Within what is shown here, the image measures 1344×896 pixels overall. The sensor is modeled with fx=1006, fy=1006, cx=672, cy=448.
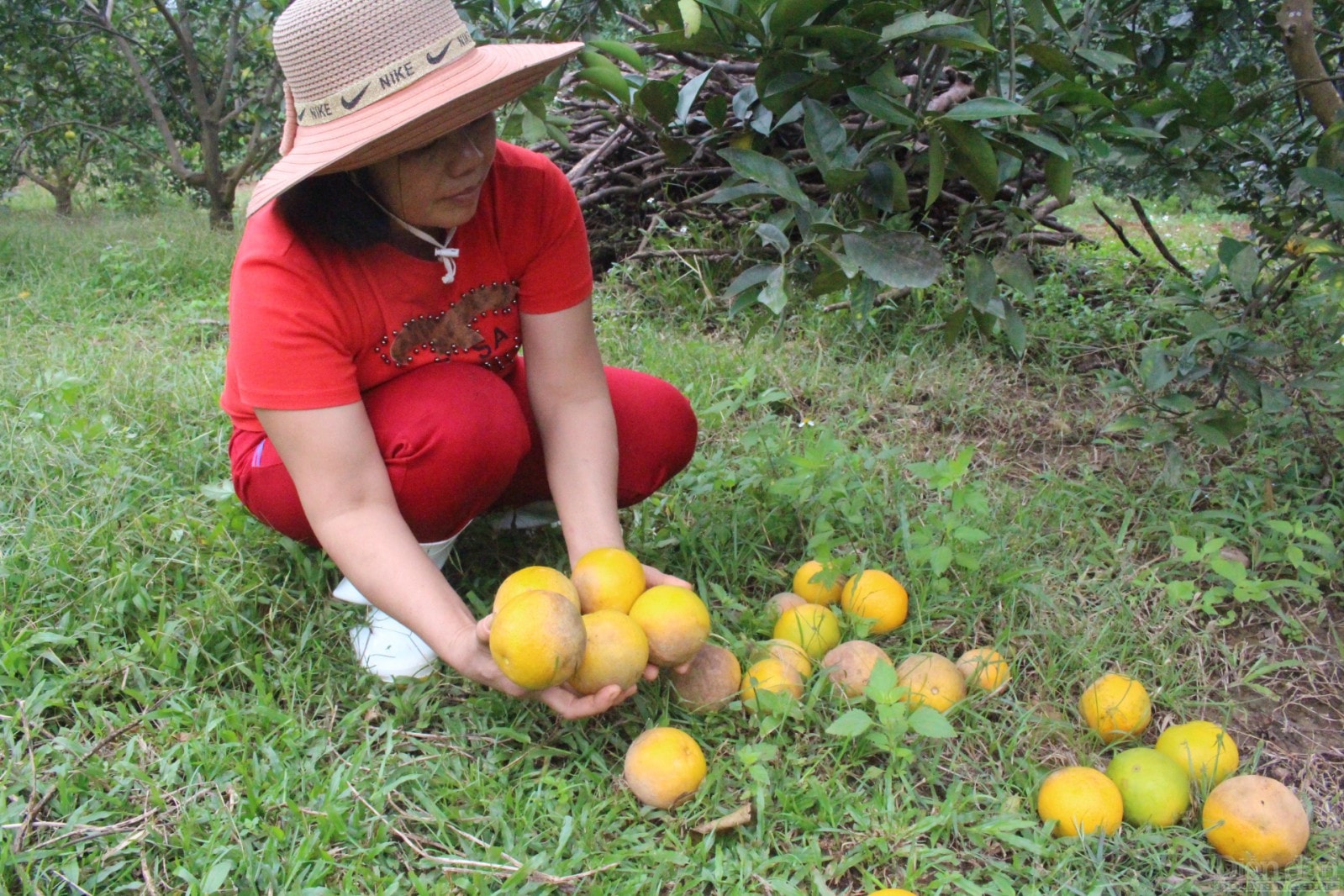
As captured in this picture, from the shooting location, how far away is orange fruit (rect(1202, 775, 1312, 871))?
1.55 metres

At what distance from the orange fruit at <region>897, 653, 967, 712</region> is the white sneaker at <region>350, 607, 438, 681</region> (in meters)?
0.89

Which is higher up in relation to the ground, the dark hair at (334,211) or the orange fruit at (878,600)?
the dark hair at (334,211)

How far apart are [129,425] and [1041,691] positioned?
7.95ft

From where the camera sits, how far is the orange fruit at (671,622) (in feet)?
5.24

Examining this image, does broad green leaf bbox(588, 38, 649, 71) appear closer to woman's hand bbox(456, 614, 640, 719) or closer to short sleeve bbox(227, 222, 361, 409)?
short sleeve bbox(227, 222, 361, 409)

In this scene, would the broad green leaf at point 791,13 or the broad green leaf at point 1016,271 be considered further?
the broad green leaf at point 1016,271

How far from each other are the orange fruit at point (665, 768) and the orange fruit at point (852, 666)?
312 millimetres

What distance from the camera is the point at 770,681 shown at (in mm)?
1784

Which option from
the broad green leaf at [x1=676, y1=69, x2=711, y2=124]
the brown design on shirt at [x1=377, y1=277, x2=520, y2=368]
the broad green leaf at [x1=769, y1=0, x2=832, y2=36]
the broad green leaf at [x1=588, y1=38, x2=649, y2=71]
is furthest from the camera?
the brown design on shirt at [x1=377, y1=277, x2=520, y2=368]

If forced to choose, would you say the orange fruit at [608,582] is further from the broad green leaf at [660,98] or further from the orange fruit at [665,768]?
the broad green leaf at [660,98]

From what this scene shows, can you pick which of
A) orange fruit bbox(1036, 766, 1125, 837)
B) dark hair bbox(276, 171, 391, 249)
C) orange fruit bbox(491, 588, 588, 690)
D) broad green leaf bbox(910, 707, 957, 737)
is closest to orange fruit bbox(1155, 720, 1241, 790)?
orange fruit bbox(1036, 766, 1125, 837)

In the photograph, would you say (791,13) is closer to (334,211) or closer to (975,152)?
(975,152)

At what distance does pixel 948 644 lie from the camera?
2.06m

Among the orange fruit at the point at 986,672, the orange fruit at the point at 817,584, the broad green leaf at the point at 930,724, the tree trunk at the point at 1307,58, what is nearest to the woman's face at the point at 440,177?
the orange fruit at the point at 817,584
